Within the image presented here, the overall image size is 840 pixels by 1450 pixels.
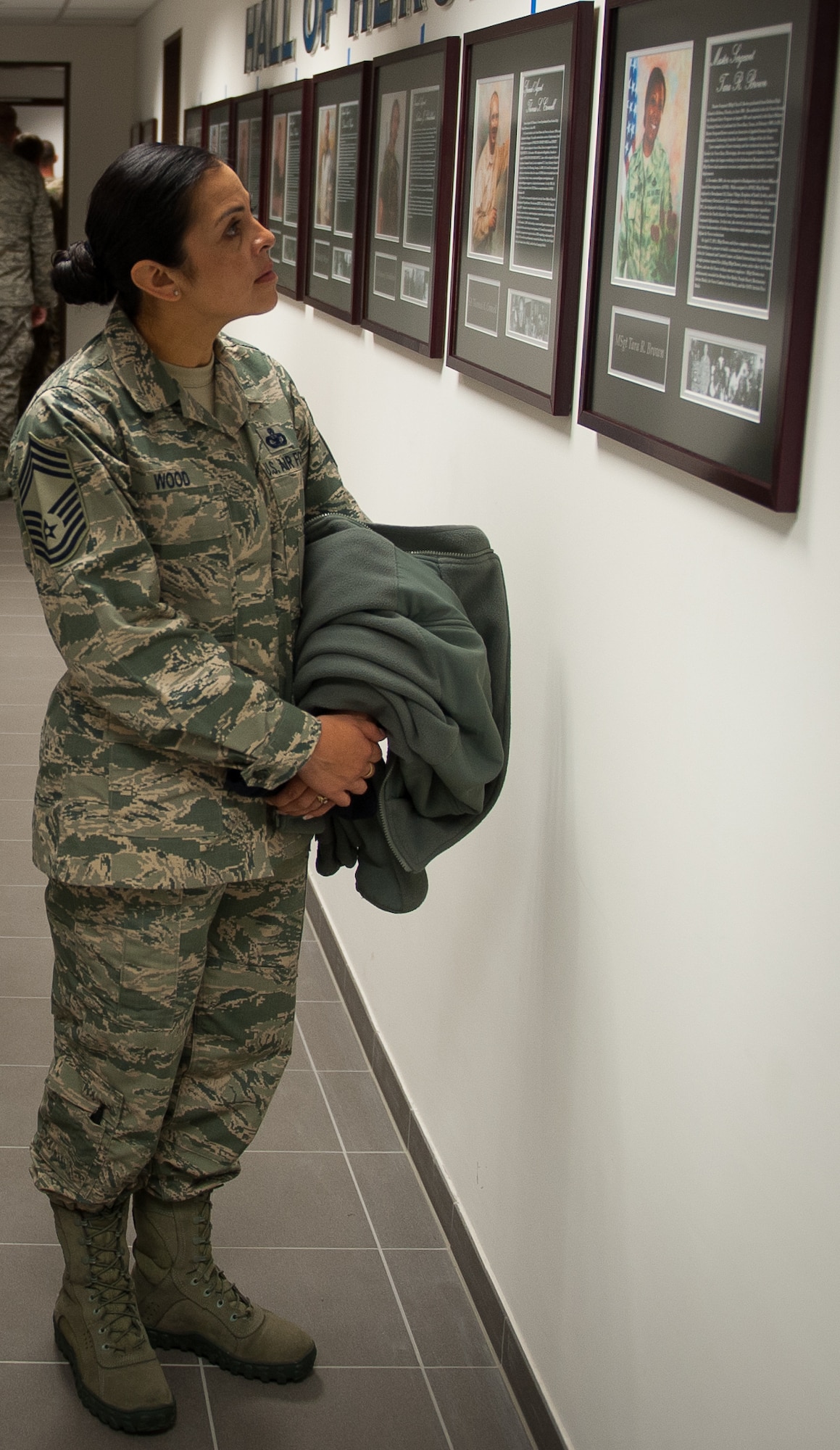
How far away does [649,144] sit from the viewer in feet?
5.33

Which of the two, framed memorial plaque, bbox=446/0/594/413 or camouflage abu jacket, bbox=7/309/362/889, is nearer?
camouflage abu jacket, bbox=7/309/362/889

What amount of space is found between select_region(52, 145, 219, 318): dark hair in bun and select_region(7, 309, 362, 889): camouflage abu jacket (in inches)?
3.3

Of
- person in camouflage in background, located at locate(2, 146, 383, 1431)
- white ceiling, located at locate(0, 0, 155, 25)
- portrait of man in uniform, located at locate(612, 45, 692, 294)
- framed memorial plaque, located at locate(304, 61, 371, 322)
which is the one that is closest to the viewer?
portrait of man in uniform, located at locate(612, 45, 692, 294)

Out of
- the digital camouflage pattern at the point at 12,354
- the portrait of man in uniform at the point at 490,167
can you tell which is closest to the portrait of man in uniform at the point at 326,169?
the portrait of man in uniform at the point at 490,167

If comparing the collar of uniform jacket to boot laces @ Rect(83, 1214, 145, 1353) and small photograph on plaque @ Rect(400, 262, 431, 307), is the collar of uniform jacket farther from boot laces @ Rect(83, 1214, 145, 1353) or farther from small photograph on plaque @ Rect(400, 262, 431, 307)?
boot laces @ Rect(83, 1214, 145, 1353)

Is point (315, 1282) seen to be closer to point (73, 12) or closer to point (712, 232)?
point (712, 232)

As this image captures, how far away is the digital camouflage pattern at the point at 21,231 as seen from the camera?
8805 millimetres

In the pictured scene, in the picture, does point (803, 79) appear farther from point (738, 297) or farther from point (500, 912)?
point (500, 912)

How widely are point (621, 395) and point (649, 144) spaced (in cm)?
27

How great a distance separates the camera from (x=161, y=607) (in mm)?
1780

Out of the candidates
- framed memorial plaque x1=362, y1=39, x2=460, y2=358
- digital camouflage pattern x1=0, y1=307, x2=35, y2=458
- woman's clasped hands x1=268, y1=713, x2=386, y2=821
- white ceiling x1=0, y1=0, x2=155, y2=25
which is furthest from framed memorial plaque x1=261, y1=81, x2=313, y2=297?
white ceiling x1=0, y1=0, x2=155, y2=25

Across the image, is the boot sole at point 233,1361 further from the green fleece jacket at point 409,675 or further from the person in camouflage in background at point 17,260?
the person in camouflage in background at point 17,260

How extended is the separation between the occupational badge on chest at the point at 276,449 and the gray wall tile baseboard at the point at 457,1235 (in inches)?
50.9

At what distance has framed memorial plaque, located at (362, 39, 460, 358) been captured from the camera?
2.54 metres
